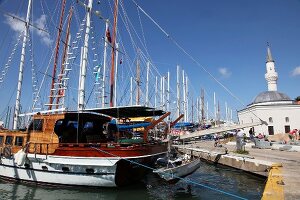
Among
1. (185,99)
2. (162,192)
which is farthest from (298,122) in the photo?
(162,192)

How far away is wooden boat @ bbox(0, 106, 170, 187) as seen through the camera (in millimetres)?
13211

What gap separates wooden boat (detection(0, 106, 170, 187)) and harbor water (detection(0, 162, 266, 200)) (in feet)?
1.41

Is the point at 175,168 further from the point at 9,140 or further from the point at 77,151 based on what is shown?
the point at 9,140

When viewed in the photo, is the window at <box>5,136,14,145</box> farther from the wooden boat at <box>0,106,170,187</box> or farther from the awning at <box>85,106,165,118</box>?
the awning at <box>85,106,165,118</box>

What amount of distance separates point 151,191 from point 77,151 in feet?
13.8

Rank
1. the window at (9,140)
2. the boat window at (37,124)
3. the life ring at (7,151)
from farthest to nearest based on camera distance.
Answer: the window at (9,140) < the life ring at (7,151) < the boat window at (37,124)

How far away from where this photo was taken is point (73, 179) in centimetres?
1392

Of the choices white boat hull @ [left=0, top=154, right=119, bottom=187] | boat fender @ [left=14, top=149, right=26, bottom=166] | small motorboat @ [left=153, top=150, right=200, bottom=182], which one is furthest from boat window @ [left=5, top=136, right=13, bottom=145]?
small motorboat @ [left=153, top=150, right=200, bottom=182]

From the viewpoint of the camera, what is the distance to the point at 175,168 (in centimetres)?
1271

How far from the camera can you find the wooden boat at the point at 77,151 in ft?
43.3

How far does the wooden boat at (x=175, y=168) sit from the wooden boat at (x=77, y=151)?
2.78 ft

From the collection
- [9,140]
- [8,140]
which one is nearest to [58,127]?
[9,140]

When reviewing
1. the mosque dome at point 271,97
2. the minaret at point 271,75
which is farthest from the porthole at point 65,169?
the minaret at point 271,75

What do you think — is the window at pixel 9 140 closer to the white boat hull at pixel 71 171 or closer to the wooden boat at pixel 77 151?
the wooden boat at pixel 77 151
